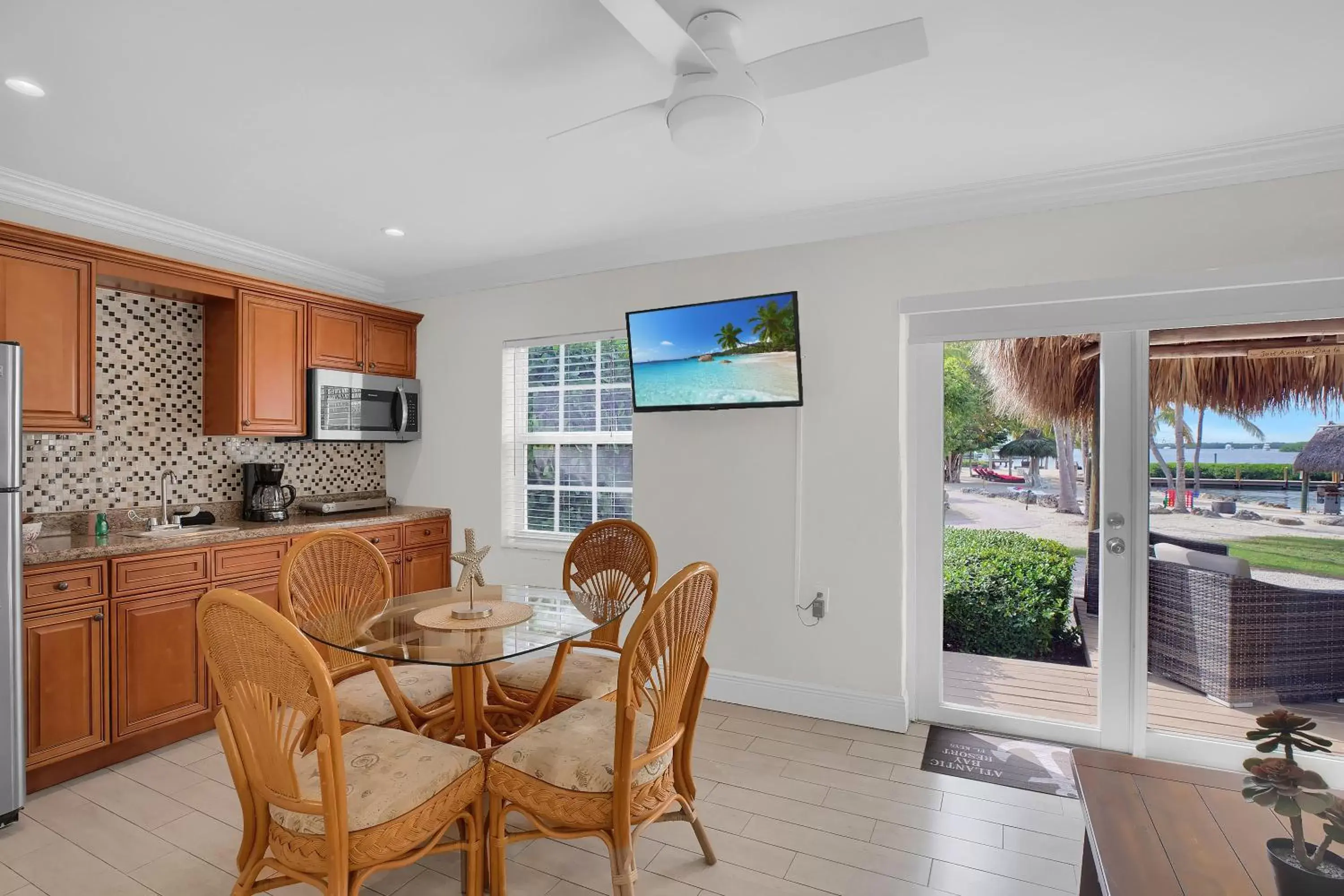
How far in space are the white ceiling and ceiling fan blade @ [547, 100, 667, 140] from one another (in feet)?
0.72

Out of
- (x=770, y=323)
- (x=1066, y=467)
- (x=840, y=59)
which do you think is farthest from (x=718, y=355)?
(x=840, y=59)

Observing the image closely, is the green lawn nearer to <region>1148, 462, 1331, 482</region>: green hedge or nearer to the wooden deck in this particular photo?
<region>1148, 462, 1331, 482</region>: green hedge

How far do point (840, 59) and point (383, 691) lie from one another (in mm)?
2417

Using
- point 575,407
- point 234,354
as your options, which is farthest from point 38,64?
point 575,407

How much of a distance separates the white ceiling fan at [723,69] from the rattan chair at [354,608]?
1.83 m

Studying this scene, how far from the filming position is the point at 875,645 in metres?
3.29

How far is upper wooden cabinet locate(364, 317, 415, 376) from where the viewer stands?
443cm

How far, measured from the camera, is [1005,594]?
328cm

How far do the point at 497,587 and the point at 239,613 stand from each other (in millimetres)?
1338

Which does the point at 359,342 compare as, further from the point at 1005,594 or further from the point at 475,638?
the point at 1005,594

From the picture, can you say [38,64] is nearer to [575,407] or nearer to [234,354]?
[234,354]

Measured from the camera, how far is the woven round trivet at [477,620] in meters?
2.18

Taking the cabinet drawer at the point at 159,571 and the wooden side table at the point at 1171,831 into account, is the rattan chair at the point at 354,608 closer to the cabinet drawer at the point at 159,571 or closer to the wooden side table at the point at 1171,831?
the cabinet drawer at the point at 159,571

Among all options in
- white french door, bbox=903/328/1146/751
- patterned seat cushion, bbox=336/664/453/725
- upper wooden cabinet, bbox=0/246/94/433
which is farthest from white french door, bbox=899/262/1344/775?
upper wooden cabinet, bbox=0/246/94/433
